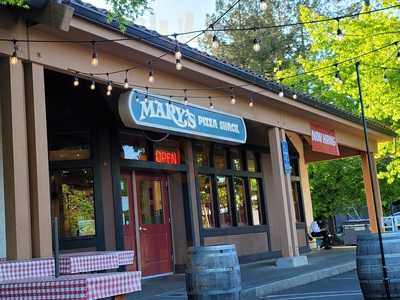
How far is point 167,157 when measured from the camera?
11742mm

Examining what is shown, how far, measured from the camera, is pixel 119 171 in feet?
33.9

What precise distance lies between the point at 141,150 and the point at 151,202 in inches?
45.8

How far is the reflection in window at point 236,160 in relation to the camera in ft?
47.3

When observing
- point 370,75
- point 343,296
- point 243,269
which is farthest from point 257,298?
point 370,75

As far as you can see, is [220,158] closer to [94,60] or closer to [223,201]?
[223,201]

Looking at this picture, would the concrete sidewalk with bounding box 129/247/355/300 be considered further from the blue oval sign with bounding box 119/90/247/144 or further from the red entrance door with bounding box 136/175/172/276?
the blue oval sign with bounding box 119/90/247/144

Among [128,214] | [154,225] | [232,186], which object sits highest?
[232,186]

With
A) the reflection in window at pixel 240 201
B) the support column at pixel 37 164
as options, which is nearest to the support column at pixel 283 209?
the reflection in window at pixel 240 201

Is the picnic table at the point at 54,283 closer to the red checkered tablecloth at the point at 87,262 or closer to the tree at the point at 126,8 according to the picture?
the red checkered tablecloth at the point at 87,262

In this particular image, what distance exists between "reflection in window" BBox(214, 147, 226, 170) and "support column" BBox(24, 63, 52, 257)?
7355mm

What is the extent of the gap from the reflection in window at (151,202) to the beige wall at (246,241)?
1483 millimetres

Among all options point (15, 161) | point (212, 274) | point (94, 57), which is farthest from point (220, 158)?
point (15, 161)

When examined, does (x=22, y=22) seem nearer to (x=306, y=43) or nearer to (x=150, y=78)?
(x=150, y=78)

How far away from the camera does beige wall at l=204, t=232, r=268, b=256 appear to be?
13.0 meters
